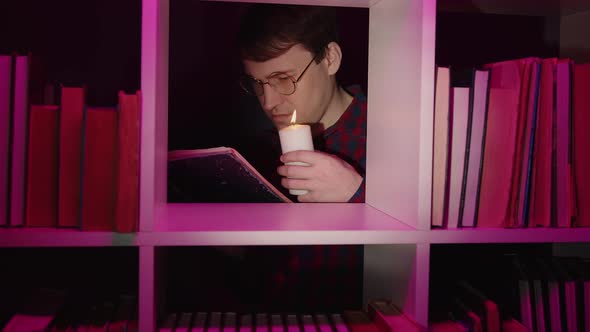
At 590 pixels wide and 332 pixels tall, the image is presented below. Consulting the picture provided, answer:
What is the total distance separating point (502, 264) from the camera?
1.39 m

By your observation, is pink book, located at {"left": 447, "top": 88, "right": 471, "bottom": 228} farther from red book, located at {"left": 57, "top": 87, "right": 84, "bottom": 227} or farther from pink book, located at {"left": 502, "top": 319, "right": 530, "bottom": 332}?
red book, located at {"left": 57, "top": 87, "right": 84, "bottom": 227}

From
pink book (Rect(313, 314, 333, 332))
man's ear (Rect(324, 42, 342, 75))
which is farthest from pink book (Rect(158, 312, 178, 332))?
man's ear (Rect(324, 42, 342, 75))

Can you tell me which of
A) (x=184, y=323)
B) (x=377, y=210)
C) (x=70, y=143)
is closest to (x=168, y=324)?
(x=184, y=323)

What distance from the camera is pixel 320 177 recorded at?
1293 mm

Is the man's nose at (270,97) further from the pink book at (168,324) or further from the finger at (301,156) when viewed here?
the pink book at (168,324)

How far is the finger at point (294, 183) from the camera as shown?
1.25 m

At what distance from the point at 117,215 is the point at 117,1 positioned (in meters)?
0.67

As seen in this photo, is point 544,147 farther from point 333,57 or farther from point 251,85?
point 251,85

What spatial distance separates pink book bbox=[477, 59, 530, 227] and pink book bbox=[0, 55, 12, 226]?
95 centimetres

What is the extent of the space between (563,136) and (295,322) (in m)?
0.71

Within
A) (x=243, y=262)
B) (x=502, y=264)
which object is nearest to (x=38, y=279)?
(x=243, y=262)

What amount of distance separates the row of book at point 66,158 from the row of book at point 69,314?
21 centimetres

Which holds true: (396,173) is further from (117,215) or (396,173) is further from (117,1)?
(117,1)

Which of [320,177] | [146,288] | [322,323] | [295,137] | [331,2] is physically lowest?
[322,323]
